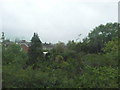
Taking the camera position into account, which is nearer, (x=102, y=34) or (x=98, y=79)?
(x=98, y=79)

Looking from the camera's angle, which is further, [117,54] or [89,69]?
[117,54]

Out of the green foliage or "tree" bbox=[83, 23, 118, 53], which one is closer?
the green foliage

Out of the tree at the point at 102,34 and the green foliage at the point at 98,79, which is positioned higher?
the tree at the point at 102,34

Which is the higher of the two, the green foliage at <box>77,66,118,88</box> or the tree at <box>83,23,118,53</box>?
the tree at <box>83,23,118,53</box>

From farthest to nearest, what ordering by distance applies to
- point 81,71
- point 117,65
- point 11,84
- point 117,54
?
1. point 117,54
2. point 117,65
3. point 81,71
4. point 11,84

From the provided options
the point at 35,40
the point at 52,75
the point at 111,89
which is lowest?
the point at 111,89

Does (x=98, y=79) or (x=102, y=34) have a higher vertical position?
(x=102, y=34)

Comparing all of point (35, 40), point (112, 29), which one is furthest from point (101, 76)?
point (112, 29)

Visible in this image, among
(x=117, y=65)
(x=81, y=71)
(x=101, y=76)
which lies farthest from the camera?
(x=117, y=65)

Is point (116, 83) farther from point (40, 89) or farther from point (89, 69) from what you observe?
point (40, 89)

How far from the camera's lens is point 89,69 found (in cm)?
852

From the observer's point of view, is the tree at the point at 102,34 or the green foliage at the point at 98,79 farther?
the tree at the point at 102,34

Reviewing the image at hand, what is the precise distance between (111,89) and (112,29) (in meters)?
20.0

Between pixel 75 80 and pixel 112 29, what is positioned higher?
pixel 112 29
